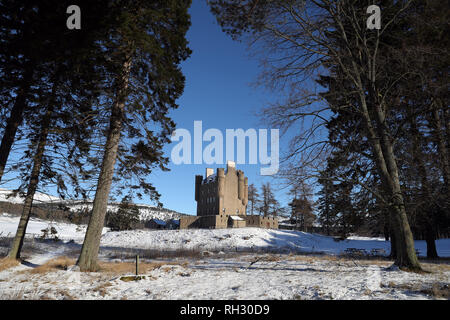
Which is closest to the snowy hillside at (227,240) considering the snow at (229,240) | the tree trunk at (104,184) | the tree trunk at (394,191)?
the snow at (229,240)

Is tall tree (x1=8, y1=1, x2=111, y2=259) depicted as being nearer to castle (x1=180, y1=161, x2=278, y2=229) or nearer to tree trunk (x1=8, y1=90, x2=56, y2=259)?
tree trunk (x1=8, y1=90, x2=56, y2=259)

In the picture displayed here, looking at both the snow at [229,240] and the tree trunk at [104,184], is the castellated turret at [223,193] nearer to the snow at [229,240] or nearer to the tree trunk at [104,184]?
the snow at [229,240]

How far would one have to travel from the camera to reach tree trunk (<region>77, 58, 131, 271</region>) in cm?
883

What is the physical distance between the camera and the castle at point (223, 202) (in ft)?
166

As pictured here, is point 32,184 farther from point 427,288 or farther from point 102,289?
point 427,288

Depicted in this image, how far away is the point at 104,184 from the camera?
9.56 metres

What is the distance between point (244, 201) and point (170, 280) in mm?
55146

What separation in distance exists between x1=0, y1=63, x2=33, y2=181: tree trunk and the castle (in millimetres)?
41287

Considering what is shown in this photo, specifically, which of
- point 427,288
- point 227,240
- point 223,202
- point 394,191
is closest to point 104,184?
point 427,288

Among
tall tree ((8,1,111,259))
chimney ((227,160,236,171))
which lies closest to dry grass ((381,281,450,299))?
tall tree ((8,1,111,259))

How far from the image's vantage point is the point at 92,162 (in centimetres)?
1051

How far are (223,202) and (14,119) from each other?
155ft
